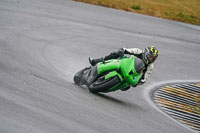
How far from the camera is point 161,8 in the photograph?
2398cm

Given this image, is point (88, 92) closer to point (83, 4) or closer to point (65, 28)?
point (65, 28)

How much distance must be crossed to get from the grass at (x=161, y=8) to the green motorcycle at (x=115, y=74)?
45.6ft

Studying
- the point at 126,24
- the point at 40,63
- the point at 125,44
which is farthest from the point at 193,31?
the point at 40,63

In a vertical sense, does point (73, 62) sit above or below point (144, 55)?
below

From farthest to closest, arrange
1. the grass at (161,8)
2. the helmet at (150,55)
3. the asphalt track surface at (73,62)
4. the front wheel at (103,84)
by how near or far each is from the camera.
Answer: the grass at (161,8)
the helmet at (150,55)
the front wheel at (103,84)
the asphalt track surface at (73,62)

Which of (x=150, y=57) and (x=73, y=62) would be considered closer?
(x=150, y=57)

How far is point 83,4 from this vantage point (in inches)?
810

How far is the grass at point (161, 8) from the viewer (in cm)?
2184

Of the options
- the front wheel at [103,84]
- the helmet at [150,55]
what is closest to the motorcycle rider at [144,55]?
the helmet at [150,55]

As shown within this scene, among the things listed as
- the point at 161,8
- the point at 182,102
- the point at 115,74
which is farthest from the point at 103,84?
the point at 161,8

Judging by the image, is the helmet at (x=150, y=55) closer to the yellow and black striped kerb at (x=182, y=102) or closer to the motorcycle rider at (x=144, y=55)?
the motorcycle rider at (x=144, y=55)

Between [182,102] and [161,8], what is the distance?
1510cm

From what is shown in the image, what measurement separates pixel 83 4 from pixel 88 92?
42.6 feet

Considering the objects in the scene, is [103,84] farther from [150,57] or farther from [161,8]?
[161,8]
